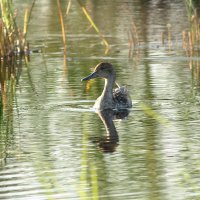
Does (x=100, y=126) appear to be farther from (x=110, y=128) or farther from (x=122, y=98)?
(x=122, y=98)

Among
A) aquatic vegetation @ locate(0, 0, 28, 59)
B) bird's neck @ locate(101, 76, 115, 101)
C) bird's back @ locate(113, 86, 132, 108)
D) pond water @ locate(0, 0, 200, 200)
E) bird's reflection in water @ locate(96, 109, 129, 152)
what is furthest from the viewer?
aquatic vegetation @ locate(0, 0, 28, 59)

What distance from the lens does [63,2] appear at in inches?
1155

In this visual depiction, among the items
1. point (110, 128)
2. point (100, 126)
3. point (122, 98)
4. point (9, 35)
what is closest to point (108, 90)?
point (122, 98)

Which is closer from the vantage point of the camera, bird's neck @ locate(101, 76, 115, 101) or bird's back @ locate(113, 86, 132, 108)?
bird's back @ locate(113, 86, 132, 108)

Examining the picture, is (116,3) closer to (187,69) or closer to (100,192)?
(187,69)

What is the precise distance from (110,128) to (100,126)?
0.23m

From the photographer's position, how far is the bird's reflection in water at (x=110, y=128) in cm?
1063

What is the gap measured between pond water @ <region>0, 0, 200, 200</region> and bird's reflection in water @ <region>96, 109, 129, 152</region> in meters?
0.03

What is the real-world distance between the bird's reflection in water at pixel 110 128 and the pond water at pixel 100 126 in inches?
1.3

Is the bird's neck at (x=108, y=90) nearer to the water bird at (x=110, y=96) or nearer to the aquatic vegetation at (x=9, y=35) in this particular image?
the water bird at (x=110, y=96)

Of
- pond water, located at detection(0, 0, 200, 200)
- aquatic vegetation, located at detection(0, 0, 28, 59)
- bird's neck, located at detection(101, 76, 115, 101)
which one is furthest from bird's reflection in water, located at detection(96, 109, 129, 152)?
aquatic vegetation, located at detection(0, 0, 28, 59)

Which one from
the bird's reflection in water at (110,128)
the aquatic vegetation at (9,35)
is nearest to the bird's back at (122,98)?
the bird's reflection in water at (110,128)

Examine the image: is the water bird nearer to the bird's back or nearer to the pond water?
the bird's back

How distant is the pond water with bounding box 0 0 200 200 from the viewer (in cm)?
859
